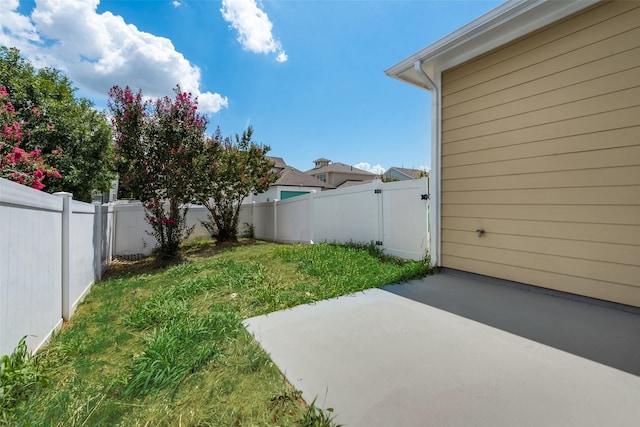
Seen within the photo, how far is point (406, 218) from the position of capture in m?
4.76

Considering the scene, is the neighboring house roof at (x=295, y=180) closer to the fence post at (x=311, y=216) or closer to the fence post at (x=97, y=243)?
the fence post at (x=311, y=216)

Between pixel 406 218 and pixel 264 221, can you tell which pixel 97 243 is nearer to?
pixel 406 218

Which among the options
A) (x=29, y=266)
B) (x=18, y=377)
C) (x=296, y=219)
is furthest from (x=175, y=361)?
(x=296, y=219)

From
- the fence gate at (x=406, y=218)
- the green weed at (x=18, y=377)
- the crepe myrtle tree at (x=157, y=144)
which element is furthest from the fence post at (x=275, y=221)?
the green weed at (x=18, y=377)

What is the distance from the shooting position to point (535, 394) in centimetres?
145

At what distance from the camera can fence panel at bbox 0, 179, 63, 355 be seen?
5.61 ft

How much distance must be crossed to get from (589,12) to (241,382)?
4423 millimetres

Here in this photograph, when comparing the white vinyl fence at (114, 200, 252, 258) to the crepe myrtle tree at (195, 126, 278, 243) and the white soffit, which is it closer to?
the crepe myrtle tree at (195, 126, 278, 243)

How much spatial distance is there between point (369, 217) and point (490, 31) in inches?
130

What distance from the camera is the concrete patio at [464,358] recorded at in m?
1.35

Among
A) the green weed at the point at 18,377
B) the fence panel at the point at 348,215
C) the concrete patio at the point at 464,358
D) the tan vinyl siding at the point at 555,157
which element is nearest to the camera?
the concrete patio at the point at 464,358

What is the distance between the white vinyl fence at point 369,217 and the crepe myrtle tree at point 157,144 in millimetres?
2980

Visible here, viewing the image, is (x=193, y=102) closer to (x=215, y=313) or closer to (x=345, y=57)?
(x=345, y=57)

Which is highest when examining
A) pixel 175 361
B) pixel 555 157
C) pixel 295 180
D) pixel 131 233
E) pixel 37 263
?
pixel 295 180
